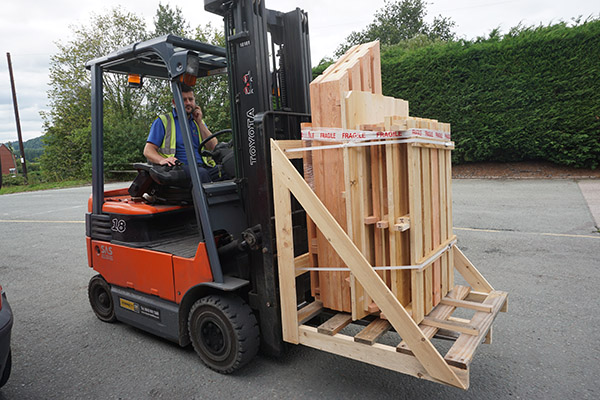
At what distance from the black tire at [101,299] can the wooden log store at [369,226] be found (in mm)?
2206

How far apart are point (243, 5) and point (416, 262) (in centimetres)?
218

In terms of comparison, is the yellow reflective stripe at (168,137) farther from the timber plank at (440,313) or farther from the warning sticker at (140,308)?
the timber plank at (440,313)

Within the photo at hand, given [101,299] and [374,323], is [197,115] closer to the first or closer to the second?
[101,299]

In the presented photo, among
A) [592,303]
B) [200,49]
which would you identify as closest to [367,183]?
[200,49]

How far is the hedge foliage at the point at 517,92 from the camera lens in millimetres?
12883

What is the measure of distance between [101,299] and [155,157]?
169 centimetres

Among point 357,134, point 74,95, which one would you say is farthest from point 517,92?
point 74,95

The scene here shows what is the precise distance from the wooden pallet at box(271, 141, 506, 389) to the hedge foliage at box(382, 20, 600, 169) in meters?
12.4

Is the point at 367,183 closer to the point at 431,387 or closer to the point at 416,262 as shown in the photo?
the point at 416,262

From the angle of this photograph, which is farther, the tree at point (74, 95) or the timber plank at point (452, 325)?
the tree at point (74, 95)

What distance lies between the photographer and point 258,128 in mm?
2994

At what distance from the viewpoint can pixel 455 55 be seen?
14.6 m

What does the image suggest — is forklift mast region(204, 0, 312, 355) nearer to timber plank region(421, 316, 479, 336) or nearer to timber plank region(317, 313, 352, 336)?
timber plank region(317, 313, 352, 336)

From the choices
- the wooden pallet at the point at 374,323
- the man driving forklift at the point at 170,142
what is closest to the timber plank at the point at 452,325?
the wooden pallet at the point at 374,323
